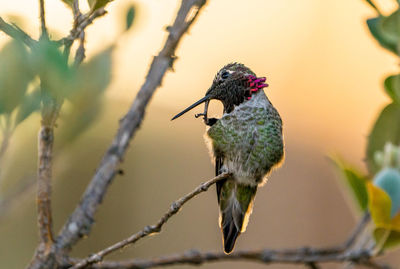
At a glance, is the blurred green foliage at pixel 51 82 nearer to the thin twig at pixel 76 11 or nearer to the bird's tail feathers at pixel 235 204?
the thin twig at pixel 76 11

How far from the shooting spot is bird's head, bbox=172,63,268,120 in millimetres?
1264

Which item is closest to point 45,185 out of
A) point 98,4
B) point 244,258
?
point 98,4

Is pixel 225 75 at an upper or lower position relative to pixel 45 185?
upper

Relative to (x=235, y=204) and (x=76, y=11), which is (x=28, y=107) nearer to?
(x=76, y=11)

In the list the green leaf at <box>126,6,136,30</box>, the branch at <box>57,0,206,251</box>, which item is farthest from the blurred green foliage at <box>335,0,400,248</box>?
the green leaf at <box>126,6,136,30</box>

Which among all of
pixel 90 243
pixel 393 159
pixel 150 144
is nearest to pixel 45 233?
pixel 393 159

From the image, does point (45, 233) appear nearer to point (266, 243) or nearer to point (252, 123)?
point (252, 123)

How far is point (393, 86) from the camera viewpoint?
3.88ft

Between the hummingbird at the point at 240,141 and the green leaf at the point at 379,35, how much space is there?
10.8 inches

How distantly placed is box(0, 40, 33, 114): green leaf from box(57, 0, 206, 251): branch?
0.39 m

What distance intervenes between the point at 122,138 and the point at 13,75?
1.92 ft

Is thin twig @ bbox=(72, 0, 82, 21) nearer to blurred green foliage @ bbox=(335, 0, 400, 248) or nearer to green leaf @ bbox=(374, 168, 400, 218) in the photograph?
blurred green foliage @ bbox=(335, 0, 400, 248)

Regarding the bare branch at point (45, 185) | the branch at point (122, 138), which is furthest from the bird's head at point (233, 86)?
the bare branch at point (45, 185)

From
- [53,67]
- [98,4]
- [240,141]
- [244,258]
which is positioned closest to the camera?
[53,67]
